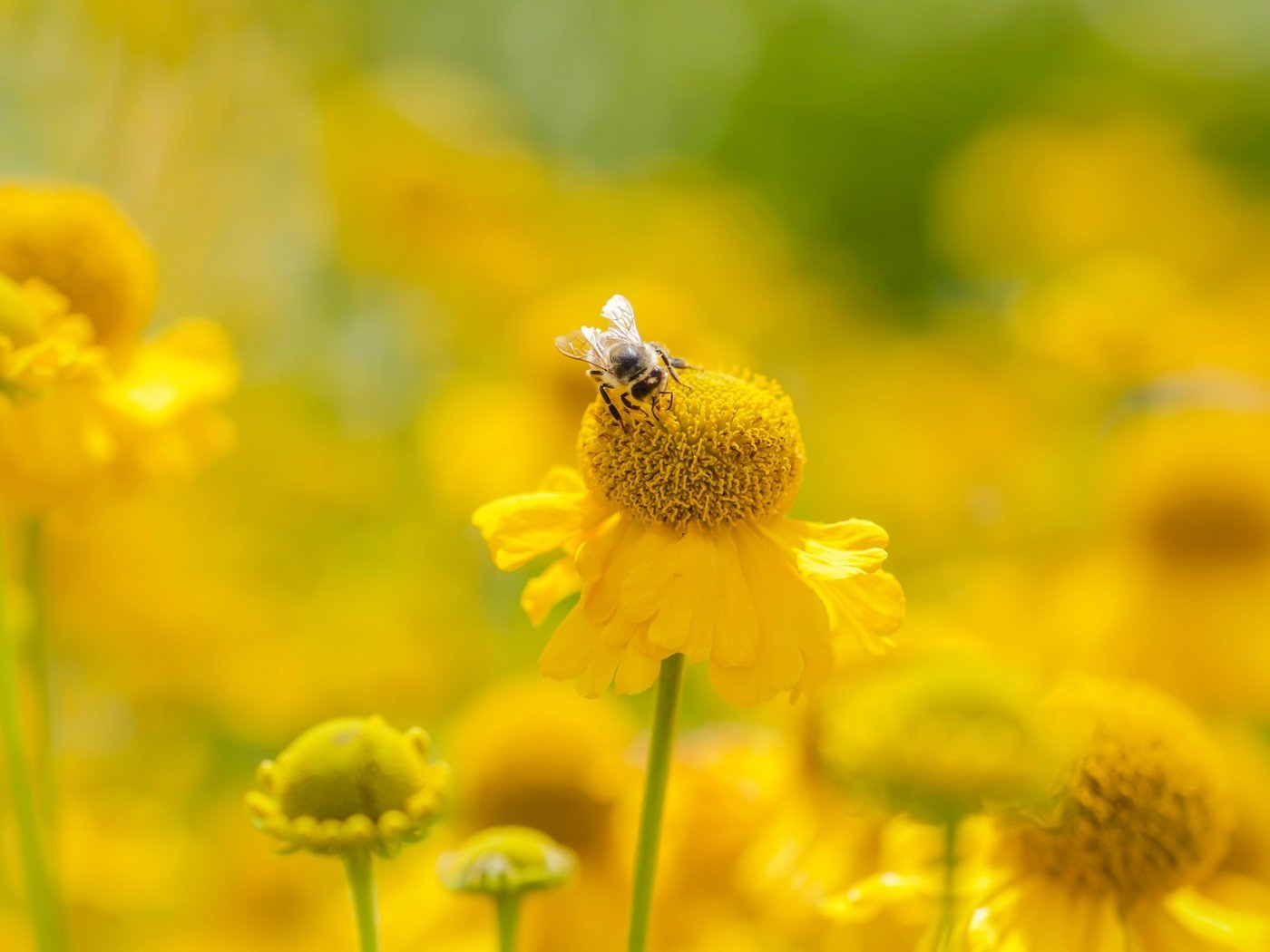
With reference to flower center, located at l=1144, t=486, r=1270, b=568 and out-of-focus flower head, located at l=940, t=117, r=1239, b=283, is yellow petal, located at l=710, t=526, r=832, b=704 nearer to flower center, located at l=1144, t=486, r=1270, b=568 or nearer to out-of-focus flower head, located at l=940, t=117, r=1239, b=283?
flower center, located at l=1144, t=486, r=1270, b=568

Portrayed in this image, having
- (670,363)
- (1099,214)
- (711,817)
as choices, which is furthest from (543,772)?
(1099,214)

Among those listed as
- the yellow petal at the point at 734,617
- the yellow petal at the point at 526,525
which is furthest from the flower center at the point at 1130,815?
the yellow petal at the point at 526,525

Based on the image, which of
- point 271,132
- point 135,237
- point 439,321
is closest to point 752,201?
point 439,321

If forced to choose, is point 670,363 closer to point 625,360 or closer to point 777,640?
point 625,360

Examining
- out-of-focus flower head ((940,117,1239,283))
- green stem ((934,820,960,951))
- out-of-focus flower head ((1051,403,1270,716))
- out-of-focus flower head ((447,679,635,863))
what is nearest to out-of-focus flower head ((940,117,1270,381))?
out-of-focus flower head ((940,117,1239,283))

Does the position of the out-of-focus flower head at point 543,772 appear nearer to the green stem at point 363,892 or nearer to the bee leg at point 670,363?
the bee leg at point 670,363

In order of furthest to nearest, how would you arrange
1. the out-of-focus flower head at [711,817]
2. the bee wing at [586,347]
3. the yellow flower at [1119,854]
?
the out-of-focus flower head at [711,817]
the bee wing at [586,347]
the yellow flower at [1119,854]
